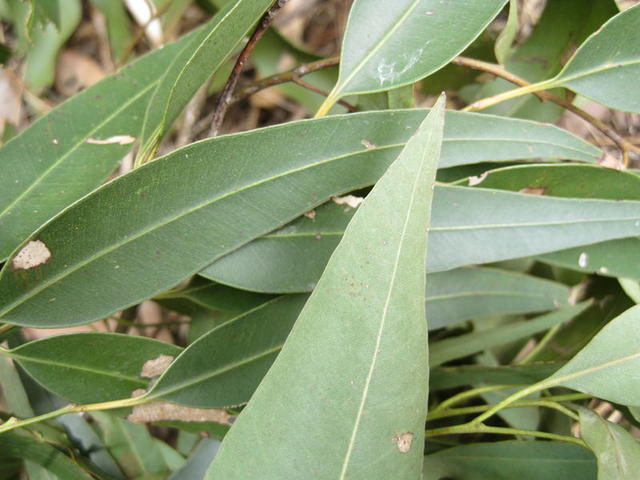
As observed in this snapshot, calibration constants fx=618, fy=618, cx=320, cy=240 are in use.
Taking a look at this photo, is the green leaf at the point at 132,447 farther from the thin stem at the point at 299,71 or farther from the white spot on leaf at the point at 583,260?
the white spot on leaf at the point at 583,260

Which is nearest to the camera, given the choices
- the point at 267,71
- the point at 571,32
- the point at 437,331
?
the point at 571,32

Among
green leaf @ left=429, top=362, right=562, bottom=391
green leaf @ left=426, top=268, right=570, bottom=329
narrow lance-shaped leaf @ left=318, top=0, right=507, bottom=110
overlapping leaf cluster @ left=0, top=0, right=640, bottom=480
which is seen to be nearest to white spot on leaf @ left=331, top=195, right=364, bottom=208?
overlapping leaf cluster @ left=0, top=0, right=640, bottom=480

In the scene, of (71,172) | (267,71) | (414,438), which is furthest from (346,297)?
(267,71)

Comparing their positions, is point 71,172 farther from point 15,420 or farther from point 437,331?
point 437,331

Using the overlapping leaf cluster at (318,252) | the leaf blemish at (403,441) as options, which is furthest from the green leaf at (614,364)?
the leaf blemish at (403,441)

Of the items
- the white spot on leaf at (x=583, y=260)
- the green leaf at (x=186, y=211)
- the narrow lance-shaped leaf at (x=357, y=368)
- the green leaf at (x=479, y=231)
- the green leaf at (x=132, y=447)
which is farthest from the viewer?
the green leaf at (x=132, y=447)

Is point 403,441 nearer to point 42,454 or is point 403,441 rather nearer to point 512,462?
point 512,462
